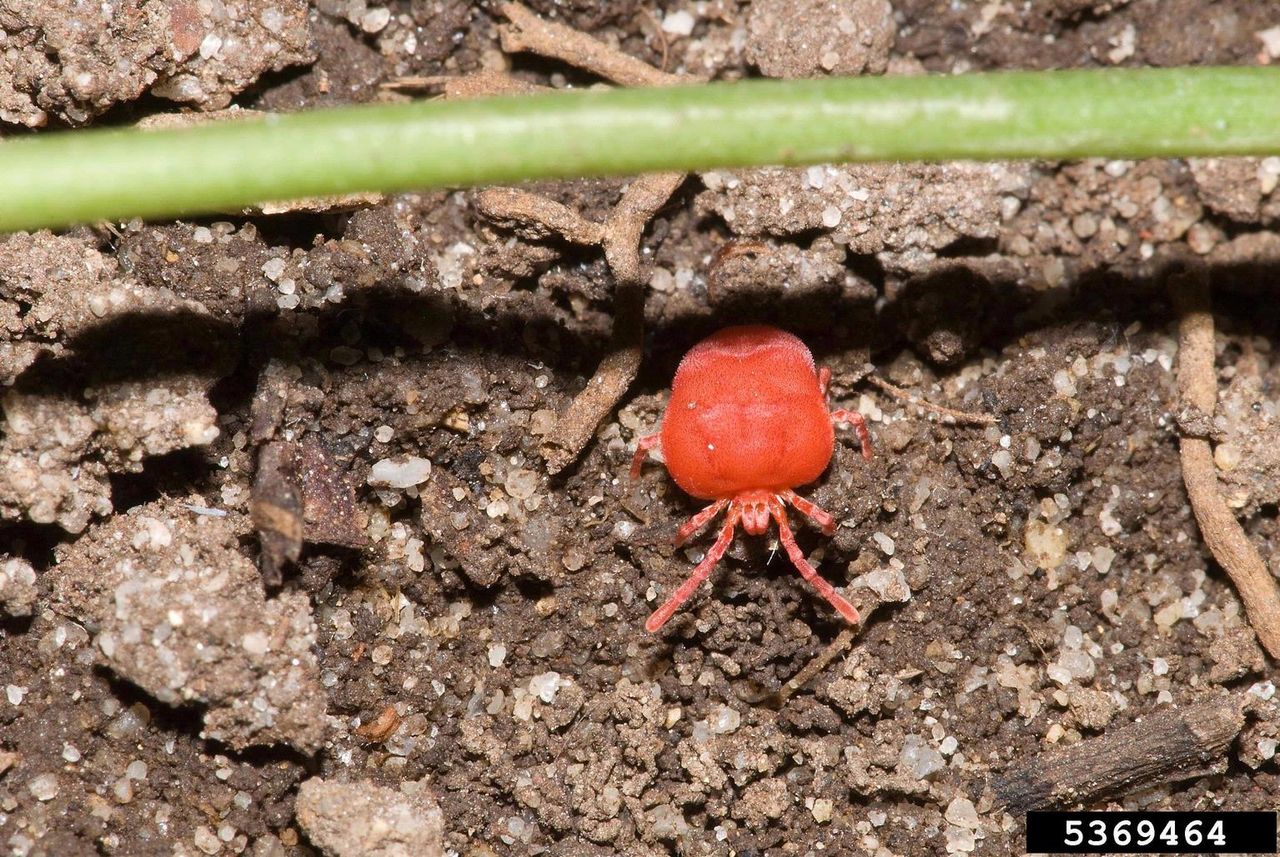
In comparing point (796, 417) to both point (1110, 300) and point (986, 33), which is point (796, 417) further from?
point (986, 33)

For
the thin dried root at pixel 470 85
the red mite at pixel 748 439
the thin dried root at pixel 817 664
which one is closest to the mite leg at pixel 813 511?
the red mite at pixel 748 439

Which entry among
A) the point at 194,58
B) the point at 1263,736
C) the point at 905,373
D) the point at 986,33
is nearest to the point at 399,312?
the point at 194,58

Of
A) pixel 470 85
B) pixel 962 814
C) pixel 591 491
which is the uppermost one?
pixel 470 85

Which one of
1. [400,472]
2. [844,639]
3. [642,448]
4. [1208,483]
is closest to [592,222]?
[642,448]

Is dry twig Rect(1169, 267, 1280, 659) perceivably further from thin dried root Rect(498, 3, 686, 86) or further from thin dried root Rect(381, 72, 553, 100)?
thin dried root Rect(381, 72, 553, 100)

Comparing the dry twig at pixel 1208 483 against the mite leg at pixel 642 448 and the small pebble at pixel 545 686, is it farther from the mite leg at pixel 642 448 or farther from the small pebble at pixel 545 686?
the small pebble at pixel 545 686

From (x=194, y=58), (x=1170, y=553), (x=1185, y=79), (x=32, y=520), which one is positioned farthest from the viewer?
(x=1170, y=553)

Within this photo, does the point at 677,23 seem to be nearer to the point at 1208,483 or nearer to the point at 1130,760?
the point at 1208,483
